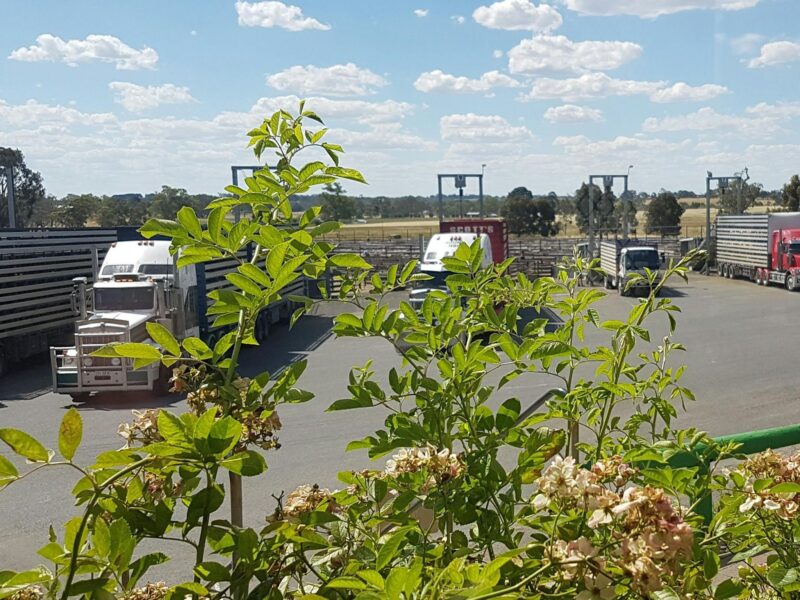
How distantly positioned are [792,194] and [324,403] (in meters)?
57.4

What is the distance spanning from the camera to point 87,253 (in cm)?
2288

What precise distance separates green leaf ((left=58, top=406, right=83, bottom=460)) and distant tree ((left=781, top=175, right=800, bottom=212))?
219 ft

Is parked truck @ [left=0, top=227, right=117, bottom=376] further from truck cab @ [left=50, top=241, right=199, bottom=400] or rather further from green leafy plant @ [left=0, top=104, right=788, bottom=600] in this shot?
green leafy plant @ [left=0, top=104, right=788, bottom=600]

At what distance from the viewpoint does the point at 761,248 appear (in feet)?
116

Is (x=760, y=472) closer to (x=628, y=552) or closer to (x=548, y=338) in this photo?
(x=548, y=338)

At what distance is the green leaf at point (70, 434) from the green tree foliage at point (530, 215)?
3240 inches

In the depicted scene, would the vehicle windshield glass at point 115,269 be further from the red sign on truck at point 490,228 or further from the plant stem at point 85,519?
the plant stem at point 85,519

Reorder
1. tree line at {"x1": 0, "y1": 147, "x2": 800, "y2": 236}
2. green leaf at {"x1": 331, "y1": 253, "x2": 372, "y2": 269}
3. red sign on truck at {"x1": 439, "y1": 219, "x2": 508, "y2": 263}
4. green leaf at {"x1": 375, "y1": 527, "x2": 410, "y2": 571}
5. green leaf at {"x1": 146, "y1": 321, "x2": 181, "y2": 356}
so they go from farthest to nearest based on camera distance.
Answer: tree line at {"x1": 0, "y1": 147, "x2": 800, "y2": 236}
red sign on truck at {"x1": 439, "y1": 219, "x2": 508, "y2": 263}
green leaf at {"x1": 331, "y1": 253, "x2": 372, "y2": 269}
green leaf at {"x1": 146, "y1": 321, "x2": 181, "y2": 356}
green leaf at {"x1": 375, "y1": 527, "x2": 410, "y2": 571}

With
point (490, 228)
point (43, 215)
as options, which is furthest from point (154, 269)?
point (43, 215)

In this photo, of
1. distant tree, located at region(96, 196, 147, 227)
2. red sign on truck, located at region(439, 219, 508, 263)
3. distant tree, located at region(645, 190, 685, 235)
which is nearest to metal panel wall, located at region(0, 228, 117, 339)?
red sign on truck, located at region(439, 219, 508, 263)

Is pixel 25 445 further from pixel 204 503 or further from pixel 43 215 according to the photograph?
pixel 43 215

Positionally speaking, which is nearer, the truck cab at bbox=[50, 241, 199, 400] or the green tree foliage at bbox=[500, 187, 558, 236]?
the truck cab at bbox=[50, 241, 199, 400]

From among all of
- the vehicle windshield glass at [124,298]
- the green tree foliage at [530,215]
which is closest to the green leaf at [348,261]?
the vehicle windshield glass at [124,298]

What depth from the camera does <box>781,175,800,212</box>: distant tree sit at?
61.8 metres
